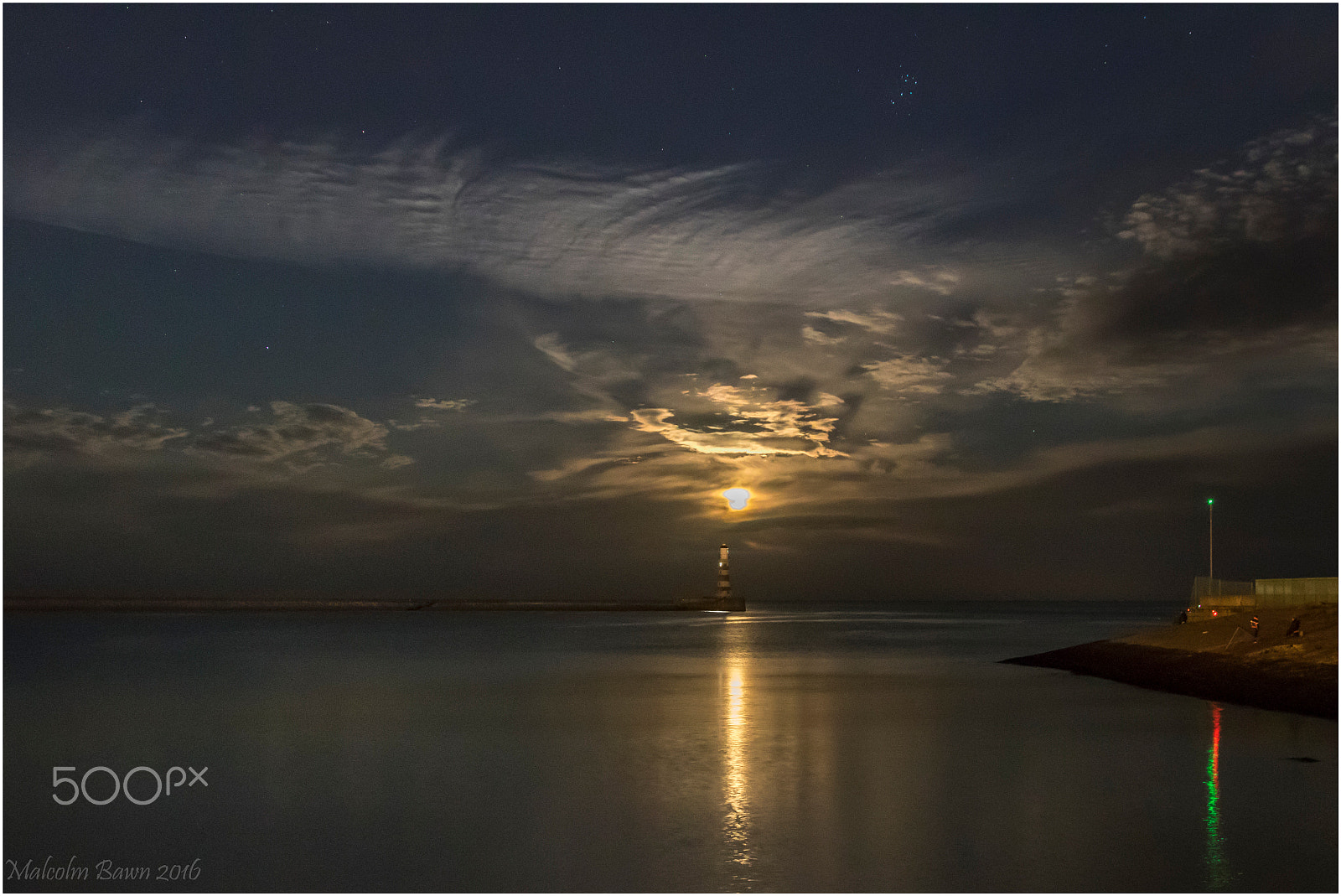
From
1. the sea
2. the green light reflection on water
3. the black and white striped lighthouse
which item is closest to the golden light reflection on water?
the sea

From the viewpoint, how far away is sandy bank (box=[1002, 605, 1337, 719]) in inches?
1217

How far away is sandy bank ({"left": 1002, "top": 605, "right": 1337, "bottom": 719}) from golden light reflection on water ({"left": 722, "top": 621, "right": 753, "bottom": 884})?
16703 millimetres

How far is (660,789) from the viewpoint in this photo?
21.1 metres

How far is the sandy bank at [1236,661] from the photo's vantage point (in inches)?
1217

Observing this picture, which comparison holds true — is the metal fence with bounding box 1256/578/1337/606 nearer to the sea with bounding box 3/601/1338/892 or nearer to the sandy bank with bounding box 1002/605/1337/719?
the sandy bank with bounding box 1002/605/1337/719

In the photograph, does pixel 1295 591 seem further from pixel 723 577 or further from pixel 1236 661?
pixel 723 577

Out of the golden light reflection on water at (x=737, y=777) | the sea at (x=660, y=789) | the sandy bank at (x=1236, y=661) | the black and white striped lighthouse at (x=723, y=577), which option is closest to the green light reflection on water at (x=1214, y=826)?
the sea at (x=660, y=789)

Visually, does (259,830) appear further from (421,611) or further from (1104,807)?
(421,611)

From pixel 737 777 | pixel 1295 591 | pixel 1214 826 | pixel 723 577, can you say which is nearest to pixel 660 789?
pixel 737 777

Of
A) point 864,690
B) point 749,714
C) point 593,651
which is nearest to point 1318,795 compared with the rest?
point 749,714

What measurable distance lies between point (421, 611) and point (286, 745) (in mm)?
170819

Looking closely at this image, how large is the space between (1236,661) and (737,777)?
79.8 ft

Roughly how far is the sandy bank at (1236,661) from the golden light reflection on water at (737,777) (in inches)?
658

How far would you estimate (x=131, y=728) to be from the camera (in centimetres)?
3108
